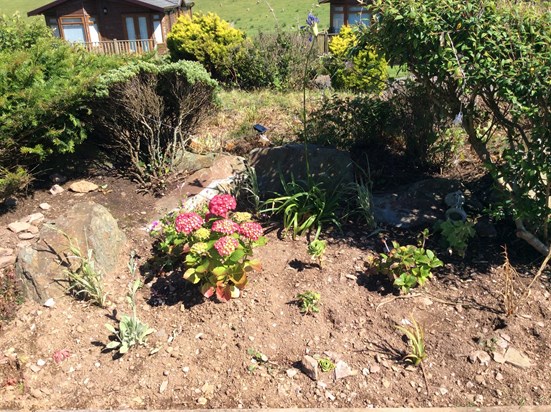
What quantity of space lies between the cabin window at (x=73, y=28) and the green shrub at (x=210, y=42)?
1518 cm

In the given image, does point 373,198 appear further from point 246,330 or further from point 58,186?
point 58,186

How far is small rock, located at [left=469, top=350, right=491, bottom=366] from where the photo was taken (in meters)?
2.93

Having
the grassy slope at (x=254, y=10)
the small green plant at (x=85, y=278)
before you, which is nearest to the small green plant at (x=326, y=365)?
the small green plant at (x=85, y=278)

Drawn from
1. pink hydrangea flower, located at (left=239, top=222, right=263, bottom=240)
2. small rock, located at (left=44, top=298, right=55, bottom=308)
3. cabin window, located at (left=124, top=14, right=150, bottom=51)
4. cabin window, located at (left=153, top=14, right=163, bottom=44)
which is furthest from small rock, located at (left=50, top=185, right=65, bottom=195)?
cabin window, located at (left=153, top=14, right=163, bottom=44)

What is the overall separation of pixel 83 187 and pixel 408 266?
327 cm

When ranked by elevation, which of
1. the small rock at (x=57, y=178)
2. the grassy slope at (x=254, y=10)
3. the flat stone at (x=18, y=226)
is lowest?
the flat stone at (x=18, y=226)

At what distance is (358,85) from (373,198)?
5352mm

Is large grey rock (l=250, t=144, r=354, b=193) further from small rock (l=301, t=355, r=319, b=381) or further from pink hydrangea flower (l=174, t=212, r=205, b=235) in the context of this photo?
small rock (l=301, t=355, r=319, b=381)

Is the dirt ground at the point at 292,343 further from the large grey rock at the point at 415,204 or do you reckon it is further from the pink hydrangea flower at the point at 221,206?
the pink hydrangea flower at the point at 221,206

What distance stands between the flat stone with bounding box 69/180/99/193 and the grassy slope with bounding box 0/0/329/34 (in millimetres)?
25264

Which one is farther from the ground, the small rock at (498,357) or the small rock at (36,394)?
the small rock at (498,357)

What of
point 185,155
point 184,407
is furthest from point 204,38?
point 184,407

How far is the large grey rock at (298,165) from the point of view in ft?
15.1

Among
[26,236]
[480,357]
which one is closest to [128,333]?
[26,236]
